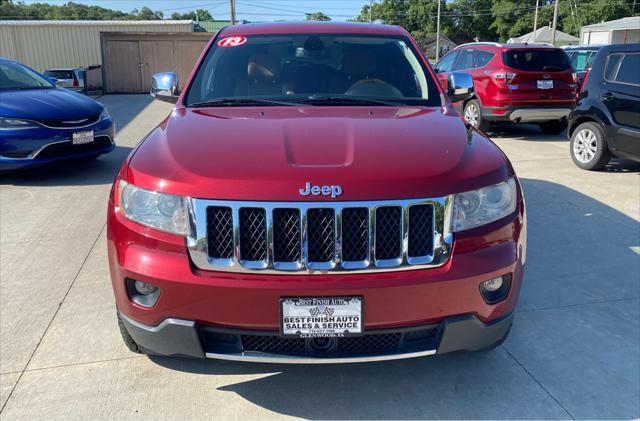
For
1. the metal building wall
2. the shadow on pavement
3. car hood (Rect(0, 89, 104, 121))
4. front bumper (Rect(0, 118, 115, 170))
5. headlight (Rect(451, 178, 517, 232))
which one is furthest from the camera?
the metal building wall

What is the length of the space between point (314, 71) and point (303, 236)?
1.82 metres

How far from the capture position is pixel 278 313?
2.25 meters

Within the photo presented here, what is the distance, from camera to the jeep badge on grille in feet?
7.35

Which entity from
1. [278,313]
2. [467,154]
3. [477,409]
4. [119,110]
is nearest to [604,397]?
[477,409]

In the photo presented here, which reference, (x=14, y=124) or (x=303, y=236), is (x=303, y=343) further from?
(x=14, y=124)

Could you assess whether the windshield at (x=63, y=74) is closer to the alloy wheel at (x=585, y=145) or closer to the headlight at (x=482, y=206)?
the alloy wheel at (x=585, y=145)

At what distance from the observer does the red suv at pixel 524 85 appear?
9.68 metres

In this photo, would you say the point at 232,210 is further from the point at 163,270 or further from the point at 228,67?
the point at 228,67

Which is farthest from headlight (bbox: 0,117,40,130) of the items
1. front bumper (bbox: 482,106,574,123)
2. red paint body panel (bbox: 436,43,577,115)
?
front bumper (bbox: 482,106,574,123)

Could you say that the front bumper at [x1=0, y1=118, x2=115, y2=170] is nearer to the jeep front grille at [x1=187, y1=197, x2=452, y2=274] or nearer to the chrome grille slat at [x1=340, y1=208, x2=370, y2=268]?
the jeep front grille at [x1=187, y1=197, x2=452, y2=274]

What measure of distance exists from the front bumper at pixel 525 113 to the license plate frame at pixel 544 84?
0.34 meters

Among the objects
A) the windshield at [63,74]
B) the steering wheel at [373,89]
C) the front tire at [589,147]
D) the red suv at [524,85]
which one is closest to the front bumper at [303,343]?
the steering wheel at [373,89]

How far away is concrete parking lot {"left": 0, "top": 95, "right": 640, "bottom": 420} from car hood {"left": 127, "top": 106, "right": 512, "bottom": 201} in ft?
3.39

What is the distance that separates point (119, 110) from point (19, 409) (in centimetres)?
1376
